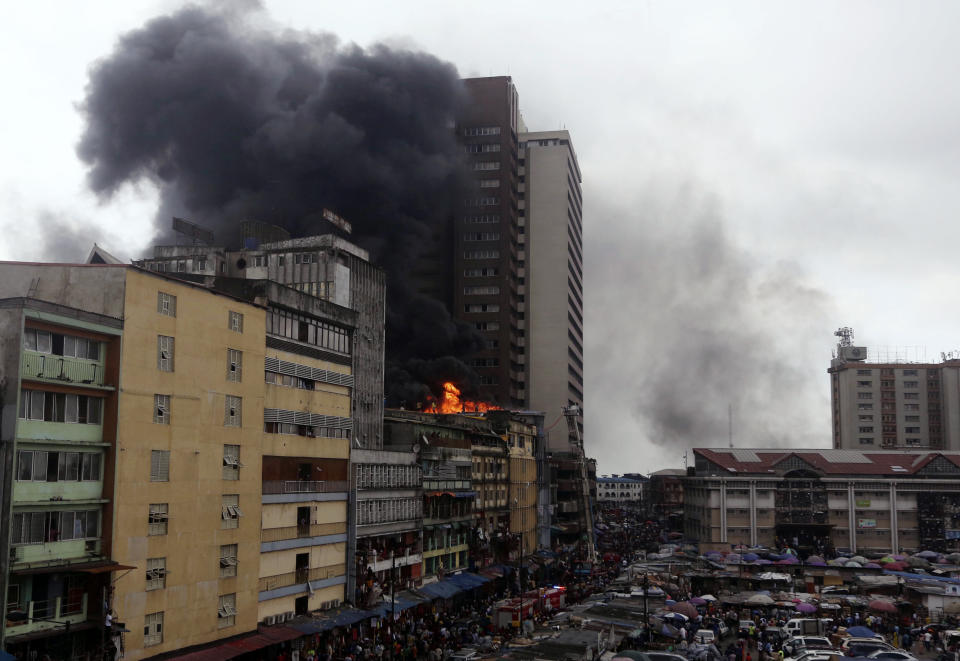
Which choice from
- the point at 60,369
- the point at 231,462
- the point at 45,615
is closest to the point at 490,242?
the point at 231,462

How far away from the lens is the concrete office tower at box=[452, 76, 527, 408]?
14912 centimetres

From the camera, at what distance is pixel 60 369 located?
120 ft

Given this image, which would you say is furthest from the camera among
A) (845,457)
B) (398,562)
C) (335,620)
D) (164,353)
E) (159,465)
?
(845,457)

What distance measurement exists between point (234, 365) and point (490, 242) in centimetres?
10523

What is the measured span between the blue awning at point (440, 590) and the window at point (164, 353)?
29232 millimetres

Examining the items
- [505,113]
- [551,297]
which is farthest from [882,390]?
[505,113]

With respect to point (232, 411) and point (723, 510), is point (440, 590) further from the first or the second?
point (723, 510)

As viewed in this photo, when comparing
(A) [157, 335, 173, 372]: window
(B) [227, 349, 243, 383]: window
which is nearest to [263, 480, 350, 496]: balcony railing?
(B) [227, 349, 243, 383]: window

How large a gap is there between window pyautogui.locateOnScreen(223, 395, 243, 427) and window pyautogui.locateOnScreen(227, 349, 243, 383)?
1017 millimetres

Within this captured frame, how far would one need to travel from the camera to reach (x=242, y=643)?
4522 cm

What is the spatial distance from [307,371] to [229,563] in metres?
12.8

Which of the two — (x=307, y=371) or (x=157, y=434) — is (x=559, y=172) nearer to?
(x=307, y=371)

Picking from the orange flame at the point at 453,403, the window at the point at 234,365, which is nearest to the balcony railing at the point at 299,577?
the window at the point at 234,365

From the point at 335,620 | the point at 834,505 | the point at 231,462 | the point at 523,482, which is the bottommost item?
the point at 335,620
